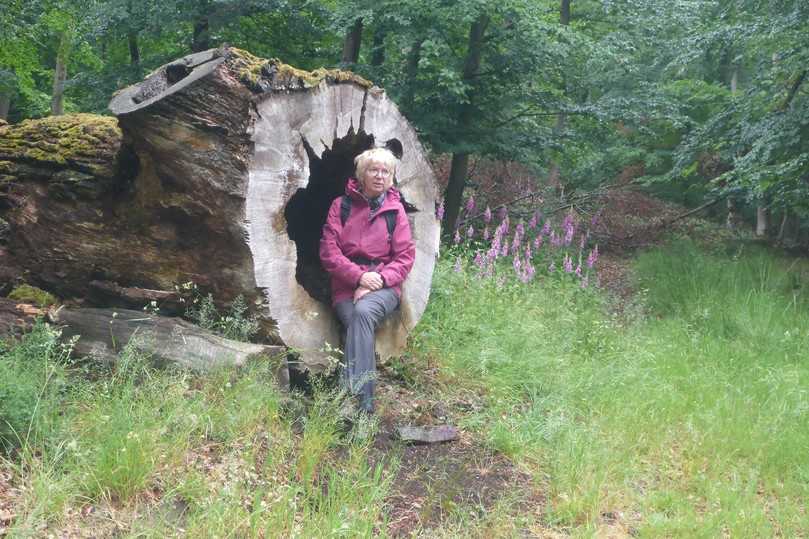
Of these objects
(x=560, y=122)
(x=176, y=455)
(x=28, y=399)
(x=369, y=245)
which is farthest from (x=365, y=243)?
(x=560, y=122)

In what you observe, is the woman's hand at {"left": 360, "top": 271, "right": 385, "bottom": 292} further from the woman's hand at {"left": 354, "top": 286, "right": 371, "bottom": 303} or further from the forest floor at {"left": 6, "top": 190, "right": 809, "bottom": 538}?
the forest floor at {"left": 6, "top": 190, "right": 809, "bottom": 538}

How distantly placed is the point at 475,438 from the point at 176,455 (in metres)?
1.92

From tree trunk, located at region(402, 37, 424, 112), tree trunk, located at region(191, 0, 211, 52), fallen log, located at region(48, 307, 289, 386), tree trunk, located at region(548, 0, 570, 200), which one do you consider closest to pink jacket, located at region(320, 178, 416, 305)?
fallen log, located at region(48, 307, 289, 386)

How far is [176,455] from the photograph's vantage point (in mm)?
3371

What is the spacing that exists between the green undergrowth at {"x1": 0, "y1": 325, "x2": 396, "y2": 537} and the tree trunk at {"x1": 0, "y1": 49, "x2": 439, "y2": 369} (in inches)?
23.7

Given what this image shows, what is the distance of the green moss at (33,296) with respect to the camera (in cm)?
466

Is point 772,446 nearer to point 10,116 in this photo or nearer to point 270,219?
point 270,219

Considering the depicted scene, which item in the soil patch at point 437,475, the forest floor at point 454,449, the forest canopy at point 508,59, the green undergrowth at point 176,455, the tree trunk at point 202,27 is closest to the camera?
the green undergrowth at point 176,455

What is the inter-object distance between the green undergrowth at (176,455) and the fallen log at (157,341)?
3.2 inches

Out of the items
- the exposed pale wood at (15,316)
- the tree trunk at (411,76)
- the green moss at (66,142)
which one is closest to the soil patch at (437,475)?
the exposed pale wood at (15,316)

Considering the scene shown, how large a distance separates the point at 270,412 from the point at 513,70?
22.5 ft

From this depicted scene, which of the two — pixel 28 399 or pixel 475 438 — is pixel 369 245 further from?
pixel 28 399

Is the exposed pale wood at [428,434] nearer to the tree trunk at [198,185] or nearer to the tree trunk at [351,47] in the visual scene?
the tree trunk at [198,185]

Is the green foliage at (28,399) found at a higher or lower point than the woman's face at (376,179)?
lower
